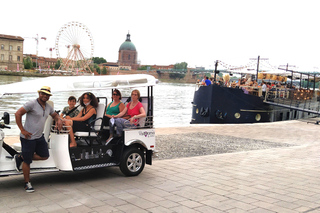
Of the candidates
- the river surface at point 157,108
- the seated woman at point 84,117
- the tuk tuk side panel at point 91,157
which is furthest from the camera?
the river surface at point 157,108

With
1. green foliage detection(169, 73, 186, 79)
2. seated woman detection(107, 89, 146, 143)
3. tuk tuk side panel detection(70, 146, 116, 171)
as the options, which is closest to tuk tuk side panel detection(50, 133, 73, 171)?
tuk tuk side panel detection(70, 146, 116, 171)

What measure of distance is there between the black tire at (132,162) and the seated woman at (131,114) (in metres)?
0.44

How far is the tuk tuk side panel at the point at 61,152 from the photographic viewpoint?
6.30 metres

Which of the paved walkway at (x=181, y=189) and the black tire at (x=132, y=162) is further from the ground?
the black tire at (x=132, y=162)

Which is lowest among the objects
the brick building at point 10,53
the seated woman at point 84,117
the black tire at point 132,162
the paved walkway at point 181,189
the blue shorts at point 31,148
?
the paved walkway at point 181,189

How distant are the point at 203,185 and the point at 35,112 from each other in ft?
10.4

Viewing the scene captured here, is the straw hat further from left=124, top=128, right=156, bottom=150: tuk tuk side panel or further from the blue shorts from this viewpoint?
left=124, top=128, right=156, bottom=150: tuk tuk side panel

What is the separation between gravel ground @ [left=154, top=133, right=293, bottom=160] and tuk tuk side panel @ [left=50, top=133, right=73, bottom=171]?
3.46 metres

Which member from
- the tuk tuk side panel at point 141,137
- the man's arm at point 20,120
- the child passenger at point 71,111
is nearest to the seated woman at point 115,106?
the child passenger at point 71,111

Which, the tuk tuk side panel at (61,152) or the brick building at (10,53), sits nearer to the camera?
the tuk tuk side panel at (61,152)

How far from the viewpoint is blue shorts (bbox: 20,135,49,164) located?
19.2 feet

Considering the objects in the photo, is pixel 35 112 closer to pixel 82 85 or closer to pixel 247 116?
pixel 82 85

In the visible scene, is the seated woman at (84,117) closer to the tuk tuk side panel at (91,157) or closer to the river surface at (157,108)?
the tuk tuk side panel at (91,157)

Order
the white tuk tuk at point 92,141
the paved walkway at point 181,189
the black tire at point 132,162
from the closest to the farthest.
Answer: the paved walkway at point 181,189 → the white tuk tuk at point 92,141 → the black tire at point 132,162
